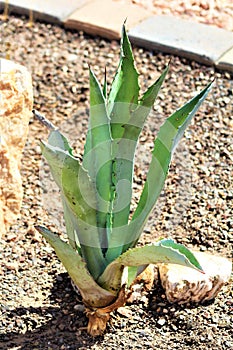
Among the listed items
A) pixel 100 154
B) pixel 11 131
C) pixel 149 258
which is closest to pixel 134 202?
pixel 11 131

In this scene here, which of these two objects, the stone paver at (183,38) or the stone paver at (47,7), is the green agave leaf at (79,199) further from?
the stone paver at (47,7)

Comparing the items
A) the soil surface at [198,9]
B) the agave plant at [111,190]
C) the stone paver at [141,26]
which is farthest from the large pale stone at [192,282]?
the soil surface at [198,9]

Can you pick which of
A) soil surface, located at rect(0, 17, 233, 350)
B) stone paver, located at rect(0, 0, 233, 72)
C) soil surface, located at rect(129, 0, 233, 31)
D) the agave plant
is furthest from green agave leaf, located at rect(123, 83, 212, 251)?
soil surface, located at rect(129, 0, 233, 31)

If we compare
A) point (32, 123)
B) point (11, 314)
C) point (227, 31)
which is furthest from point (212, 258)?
point (227, 31)

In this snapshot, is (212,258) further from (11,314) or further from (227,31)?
(227,31)

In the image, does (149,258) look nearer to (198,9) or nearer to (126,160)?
(126,160)
